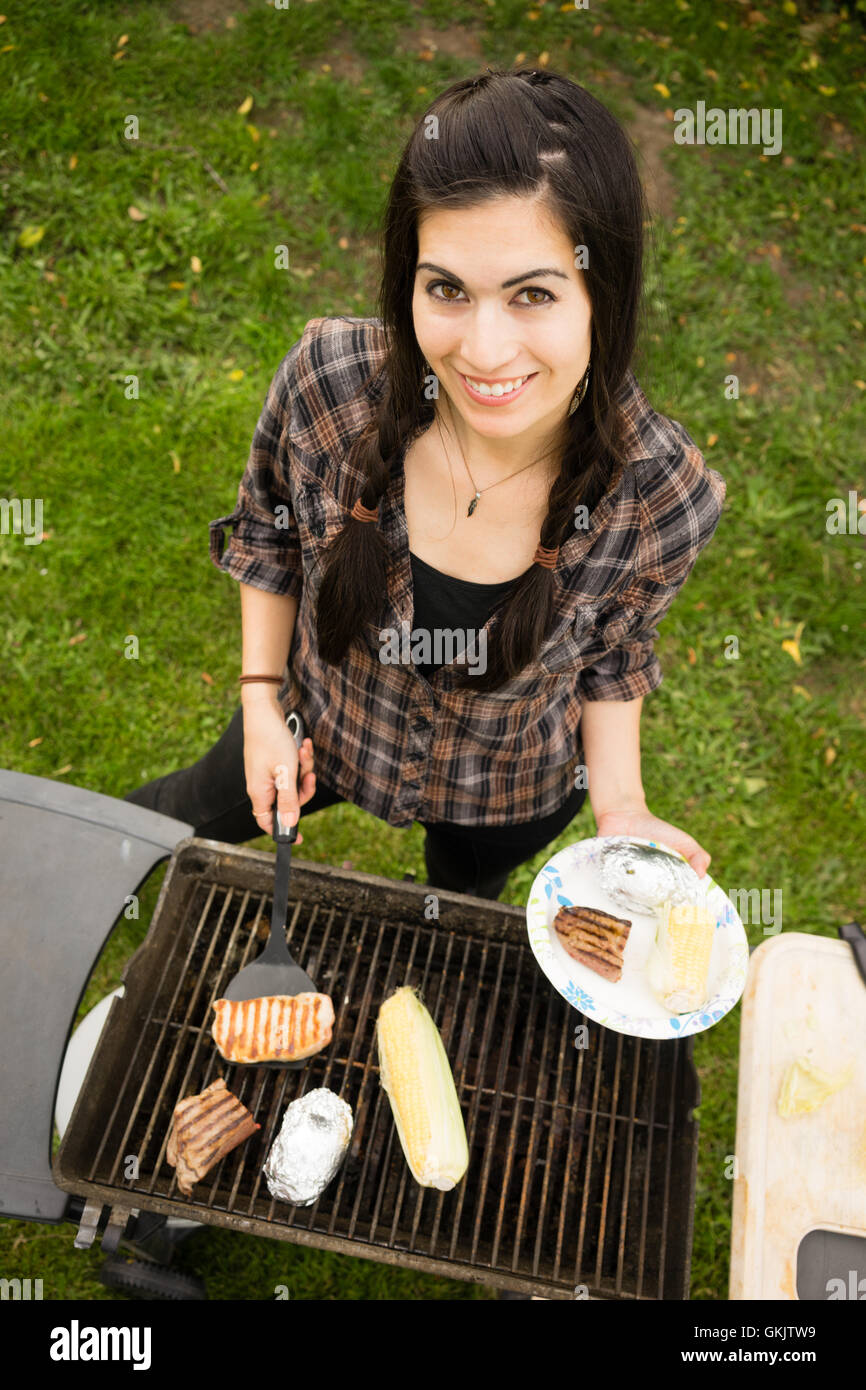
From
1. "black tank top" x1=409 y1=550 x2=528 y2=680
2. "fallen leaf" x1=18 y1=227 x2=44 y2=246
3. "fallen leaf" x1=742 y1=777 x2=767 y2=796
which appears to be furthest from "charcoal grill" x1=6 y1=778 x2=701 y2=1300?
"fallen leaf" x1=18 y1=227 x2=44 y2=246

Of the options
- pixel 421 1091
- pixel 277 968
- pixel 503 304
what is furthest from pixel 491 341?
pixel 421 1091

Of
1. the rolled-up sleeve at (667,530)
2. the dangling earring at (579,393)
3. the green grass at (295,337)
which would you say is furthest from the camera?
the green grass at (295,337)

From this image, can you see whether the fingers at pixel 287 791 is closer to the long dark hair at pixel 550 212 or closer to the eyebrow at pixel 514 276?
the long dark hair at pixel 550 212

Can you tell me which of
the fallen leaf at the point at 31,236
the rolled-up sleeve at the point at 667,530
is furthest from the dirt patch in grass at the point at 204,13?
the rolled-up sleeve at the point at 667,530

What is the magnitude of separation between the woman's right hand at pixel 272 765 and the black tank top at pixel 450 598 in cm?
52

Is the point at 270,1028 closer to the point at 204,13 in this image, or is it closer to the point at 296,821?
the point at 296,821

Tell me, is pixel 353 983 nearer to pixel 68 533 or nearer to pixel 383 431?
pixel 383 431

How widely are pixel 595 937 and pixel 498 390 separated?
127 centimetres

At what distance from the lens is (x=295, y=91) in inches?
209

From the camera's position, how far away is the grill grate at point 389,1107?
6.81 ft

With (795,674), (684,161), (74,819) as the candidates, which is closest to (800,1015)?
(74,819)

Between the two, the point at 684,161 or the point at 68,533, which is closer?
the point at 68,533

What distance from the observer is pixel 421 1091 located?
7.09 feet

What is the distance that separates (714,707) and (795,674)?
0.46 m
